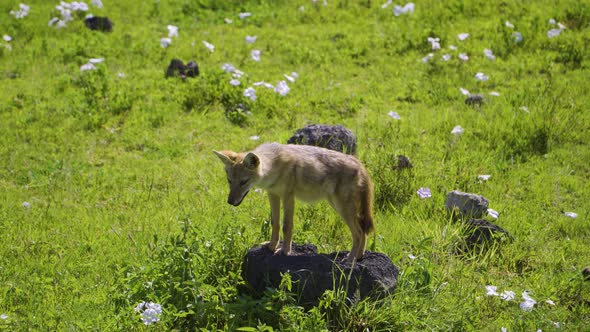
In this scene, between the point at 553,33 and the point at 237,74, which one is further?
the point at 553,33

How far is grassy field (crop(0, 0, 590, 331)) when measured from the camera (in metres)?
6.20

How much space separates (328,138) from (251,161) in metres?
2.96

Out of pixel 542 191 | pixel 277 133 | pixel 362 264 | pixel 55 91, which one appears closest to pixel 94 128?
pixel 55 91

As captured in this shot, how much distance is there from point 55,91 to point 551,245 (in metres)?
7.97

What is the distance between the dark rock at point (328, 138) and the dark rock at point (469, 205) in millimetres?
1670

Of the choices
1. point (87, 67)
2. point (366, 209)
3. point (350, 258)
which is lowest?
point (87, 67)

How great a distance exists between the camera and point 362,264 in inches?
248

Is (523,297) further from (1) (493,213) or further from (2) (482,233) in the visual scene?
(1) (493,213)

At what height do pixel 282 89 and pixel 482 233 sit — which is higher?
pixel 482 233

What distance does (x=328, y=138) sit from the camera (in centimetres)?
909

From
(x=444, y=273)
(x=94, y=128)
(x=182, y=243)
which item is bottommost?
(x=94, y=128)

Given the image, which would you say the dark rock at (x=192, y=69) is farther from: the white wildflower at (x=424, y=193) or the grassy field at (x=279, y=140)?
the white wildflower at (x=424, y=193)

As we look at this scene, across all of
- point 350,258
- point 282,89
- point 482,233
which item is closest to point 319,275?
point 350,258

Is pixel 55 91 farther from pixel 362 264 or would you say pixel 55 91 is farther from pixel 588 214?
pixel 588 214
